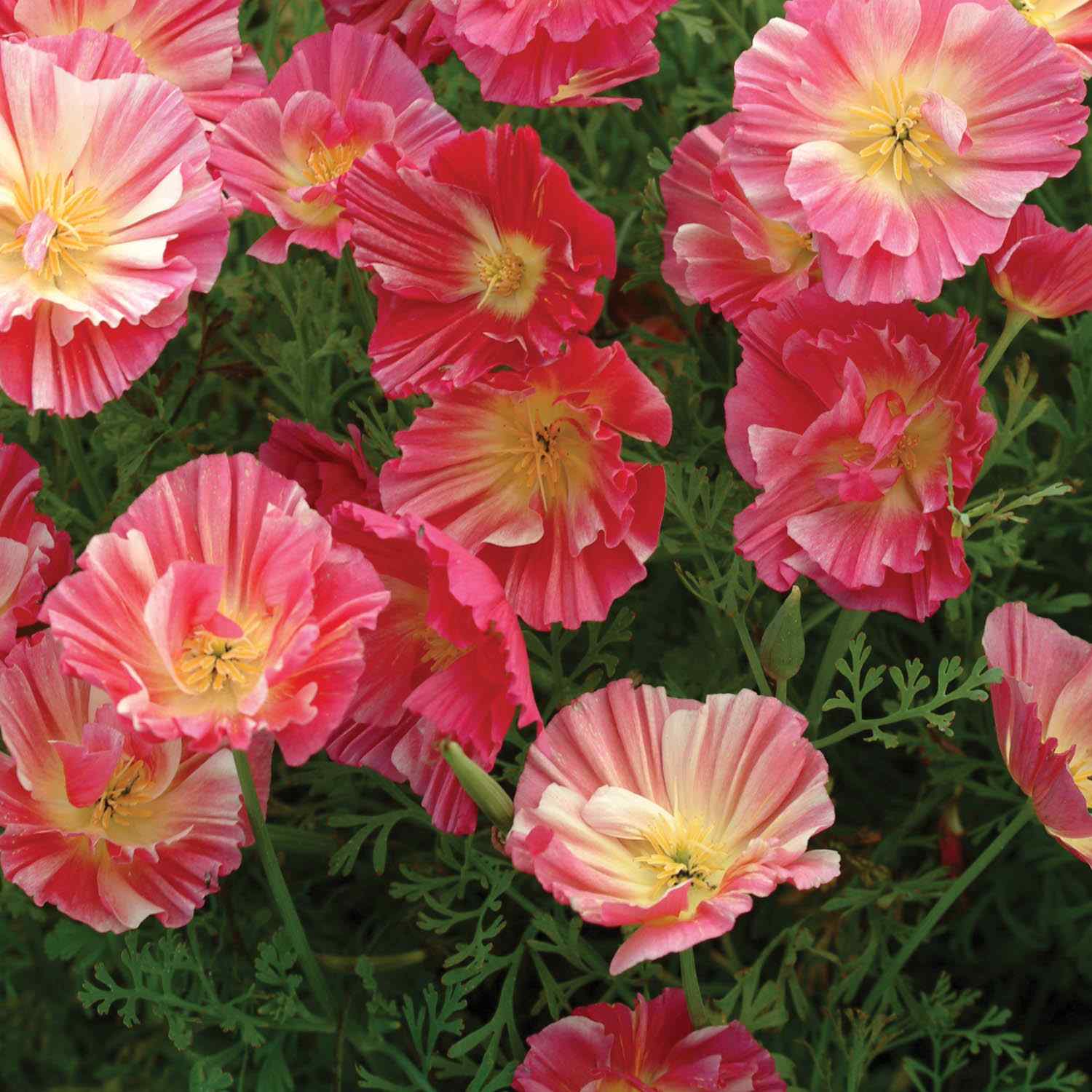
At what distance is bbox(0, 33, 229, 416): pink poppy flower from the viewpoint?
0.87 metres

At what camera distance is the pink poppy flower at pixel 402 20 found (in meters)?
1.02

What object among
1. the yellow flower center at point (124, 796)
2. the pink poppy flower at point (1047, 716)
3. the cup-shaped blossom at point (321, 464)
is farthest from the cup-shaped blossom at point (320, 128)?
the pink poppy flower at point (1047, 716)

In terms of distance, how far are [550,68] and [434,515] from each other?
29cm

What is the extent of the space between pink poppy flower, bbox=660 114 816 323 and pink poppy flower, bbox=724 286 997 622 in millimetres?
52

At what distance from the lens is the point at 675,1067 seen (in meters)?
0.86

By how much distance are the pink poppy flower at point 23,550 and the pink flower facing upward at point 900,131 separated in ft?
1.56

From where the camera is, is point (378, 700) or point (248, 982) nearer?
point (378, 700)

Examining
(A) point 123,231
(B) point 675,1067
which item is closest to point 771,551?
(B) point 675,1067

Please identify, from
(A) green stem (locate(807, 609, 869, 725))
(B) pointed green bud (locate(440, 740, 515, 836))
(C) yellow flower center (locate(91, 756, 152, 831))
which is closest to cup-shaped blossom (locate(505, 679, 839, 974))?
(B) pointed green bud (locate(440, 740, 515, 836))

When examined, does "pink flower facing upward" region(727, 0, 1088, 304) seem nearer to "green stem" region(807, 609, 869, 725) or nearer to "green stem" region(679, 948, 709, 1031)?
"green stem" region(807, 609, 869, 725)

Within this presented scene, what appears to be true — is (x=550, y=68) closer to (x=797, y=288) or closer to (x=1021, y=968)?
(x=797, y=288)

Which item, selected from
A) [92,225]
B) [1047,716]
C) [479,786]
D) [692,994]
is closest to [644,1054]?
[692,994]

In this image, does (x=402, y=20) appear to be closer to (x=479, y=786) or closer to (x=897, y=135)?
(x=897, y=135)

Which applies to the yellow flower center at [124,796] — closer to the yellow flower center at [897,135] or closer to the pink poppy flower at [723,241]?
the pink poppy flower at [723,241]
